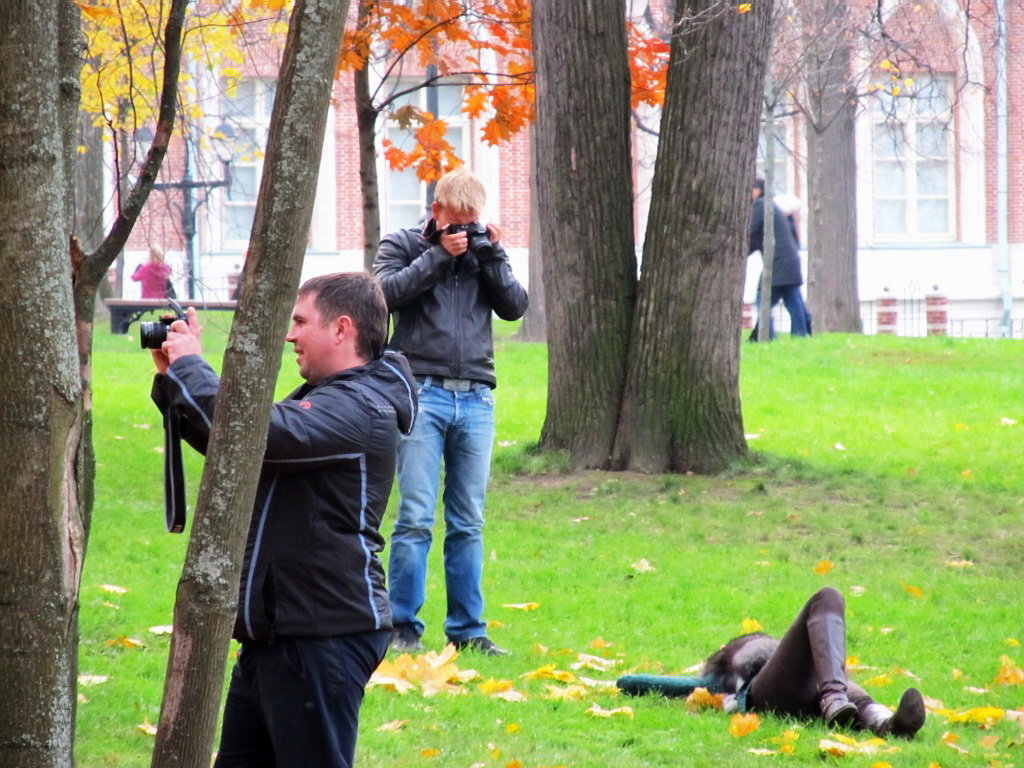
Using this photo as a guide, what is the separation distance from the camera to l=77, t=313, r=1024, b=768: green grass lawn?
192 inches

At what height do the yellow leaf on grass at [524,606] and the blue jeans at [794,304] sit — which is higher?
the blue jeans at [794,304]

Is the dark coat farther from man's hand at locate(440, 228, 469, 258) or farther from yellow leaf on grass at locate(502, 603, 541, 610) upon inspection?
man's hand at locate(440, 228, 469, 258)

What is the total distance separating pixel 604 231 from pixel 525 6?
1937 mm

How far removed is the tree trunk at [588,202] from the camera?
9.58 m

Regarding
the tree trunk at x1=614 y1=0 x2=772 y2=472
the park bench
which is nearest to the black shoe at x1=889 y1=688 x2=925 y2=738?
the tree trunk at x1=614 y1=0 x2=772 y2=472

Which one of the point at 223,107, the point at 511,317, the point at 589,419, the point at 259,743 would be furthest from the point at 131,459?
the point at 223,107

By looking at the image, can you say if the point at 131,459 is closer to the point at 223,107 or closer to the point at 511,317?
the point at 511,317

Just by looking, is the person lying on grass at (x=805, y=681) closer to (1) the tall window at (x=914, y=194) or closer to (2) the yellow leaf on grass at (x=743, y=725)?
(2) the yellow leaf on grass at (x=743, y=725)

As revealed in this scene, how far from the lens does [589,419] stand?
9.66 meters

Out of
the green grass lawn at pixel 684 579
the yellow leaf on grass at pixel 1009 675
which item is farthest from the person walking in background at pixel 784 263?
the yellow leaf on grass at pixel 1009 675

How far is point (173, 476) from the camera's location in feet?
10.1

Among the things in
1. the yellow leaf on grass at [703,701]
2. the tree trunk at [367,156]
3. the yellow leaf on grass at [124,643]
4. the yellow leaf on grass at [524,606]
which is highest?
Result: the tree trunk at [367,156]

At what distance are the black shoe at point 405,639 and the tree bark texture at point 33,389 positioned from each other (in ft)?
9.89

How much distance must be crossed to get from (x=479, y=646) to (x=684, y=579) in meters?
1.72
